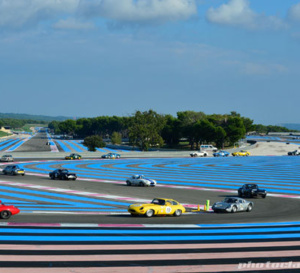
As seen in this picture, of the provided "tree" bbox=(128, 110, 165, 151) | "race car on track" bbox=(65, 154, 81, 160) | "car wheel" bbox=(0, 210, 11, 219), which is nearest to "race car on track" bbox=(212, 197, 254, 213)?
"car wheel" bbox=(0, 210, 11, 219)

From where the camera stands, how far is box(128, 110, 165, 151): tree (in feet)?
366

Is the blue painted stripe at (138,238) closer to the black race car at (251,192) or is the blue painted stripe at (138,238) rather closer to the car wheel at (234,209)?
the car wheel at (234,209)

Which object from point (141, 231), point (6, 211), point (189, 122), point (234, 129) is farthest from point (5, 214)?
point (189, 122)

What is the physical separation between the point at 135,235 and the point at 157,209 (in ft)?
20.2

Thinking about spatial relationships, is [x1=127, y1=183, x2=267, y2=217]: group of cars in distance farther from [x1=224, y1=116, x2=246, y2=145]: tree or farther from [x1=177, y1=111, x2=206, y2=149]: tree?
[x1=177, y1=111, x2=206, y2=149]: tree

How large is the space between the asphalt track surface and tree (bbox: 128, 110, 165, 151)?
69990 millimetres

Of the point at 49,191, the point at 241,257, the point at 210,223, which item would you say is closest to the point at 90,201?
the point at 49,191

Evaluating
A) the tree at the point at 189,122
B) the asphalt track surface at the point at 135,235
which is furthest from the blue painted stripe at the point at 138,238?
the tree at the point at 189,122

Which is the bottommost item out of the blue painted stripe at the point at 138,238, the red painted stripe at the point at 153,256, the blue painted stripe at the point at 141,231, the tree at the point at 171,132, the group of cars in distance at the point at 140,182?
the group of cars in distance at the point at 140,182

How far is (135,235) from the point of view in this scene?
2027 centimetres

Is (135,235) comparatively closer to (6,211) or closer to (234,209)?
(6,211)

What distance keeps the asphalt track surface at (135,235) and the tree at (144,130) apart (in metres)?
70.0

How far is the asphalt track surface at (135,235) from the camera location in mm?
15305

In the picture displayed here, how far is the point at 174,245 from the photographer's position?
18.3 metres
